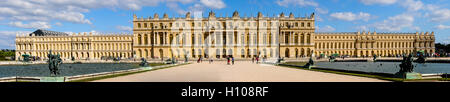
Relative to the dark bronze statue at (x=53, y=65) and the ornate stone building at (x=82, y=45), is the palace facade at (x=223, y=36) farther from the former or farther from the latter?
the dark bronze statue at (x=53, y=65)

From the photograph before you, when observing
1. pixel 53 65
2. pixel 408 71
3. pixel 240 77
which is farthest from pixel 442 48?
pixel 53 65

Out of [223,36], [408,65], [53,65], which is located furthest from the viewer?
[223,36]

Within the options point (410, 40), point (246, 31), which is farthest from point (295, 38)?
point (410, 40)

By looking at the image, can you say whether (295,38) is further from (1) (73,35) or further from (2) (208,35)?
(1) (73,35)

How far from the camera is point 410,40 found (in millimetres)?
82562

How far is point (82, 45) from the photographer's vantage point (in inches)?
3302

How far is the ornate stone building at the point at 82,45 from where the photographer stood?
82.3 meters

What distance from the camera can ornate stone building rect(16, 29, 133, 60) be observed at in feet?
270

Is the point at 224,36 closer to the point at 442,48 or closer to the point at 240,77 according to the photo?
the point at 240,77

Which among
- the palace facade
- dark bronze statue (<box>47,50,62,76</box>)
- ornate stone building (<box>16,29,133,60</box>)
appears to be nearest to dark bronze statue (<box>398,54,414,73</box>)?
dark bronze statue (<box>47,50,62,76</box>)

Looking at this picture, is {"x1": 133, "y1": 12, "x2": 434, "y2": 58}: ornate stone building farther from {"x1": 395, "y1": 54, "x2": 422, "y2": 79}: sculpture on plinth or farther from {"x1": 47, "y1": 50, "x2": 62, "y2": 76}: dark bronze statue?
{"x1": 47, "y1": 50, "x2": 62, "y2": 76}: dark bronze statue

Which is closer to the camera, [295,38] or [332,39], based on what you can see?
[295,38]
